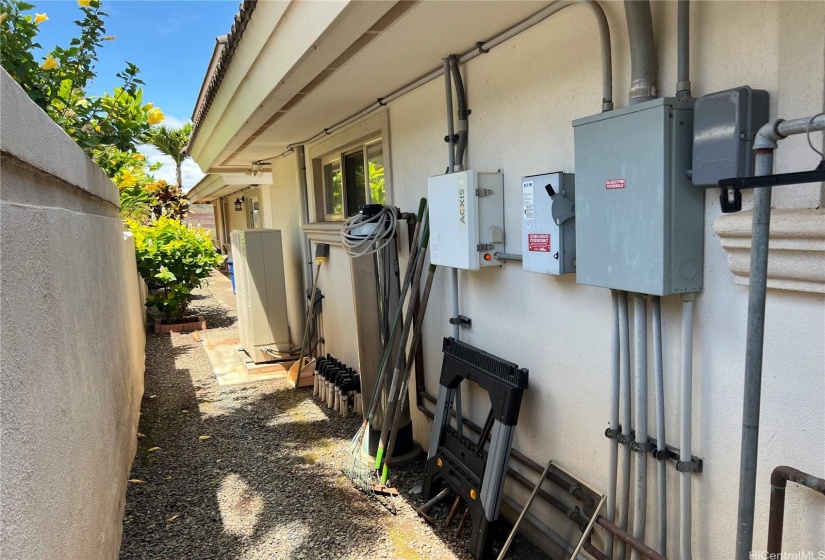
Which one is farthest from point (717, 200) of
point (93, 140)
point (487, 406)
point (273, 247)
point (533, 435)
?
point (273, 247)

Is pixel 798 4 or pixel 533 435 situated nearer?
pixel 798 4

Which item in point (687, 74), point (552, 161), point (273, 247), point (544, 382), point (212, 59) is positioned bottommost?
point (544, 382)

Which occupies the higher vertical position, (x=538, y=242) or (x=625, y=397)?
(x=538, y=242)

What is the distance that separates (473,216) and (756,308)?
175 cm

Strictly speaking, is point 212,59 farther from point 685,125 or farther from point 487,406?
point 685,125

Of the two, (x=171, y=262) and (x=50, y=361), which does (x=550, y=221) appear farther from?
(x=171, y=262)

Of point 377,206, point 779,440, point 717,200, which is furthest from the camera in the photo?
point 377,206

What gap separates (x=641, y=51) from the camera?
195 cm

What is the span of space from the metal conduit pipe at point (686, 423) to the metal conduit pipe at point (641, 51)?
0.79m

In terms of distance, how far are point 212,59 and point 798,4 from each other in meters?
5.64

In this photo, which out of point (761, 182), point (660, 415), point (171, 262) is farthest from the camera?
point (171, 262)

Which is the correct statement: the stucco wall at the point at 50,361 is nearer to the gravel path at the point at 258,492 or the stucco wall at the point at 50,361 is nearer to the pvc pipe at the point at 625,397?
the gravel path at the point at 258,492

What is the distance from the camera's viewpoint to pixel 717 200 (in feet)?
6.12

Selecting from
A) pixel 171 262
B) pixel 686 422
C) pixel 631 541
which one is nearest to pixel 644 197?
pixel 686 422
